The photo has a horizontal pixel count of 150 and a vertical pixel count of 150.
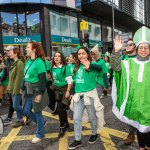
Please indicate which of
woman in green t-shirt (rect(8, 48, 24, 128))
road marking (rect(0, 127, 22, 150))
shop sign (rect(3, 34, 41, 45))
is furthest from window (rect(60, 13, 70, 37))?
road marking (rect(0, 127, 22, 150))

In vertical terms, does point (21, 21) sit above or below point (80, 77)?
above

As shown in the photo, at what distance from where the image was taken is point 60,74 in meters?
5.46

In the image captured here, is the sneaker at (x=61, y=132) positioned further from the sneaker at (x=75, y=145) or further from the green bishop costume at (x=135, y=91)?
the green bishop costume at (x=135, y=91)

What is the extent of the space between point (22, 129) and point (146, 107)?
3.40m

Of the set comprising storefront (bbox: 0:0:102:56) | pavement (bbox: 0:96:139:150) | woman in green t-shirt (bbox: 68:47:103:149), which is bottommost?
pavement (bbox: 0:96:139:150)

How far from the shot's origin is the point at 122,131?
18.0 feet

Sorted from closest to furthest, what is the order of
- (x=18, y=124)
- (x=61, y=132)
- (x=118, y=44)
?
(x=118, y=44), (x=61, y=132), (x=18, y=124)

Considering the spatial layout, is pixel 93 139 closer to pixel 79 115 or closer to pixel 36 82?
pixel 79 115

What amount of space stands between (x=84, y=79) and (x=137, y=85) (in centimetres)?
131

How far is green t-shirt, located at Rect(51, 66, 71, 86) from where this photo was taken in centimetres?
544

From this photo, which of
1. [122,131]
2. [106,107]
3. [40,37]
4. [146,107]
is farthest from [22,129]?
[40,37]

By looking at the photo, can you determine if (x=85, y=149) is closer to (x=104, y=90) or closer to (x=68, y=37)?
(x=104, y=90)

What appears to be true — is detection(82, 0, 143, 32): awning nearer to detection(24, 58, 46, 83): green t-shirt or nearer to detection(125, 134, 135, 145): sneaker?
detection(24, 58, 46, 83): green t-shirt

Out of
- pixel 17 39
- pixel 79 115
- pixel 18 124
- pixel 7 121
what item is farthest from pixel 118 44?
pixel 17 39
